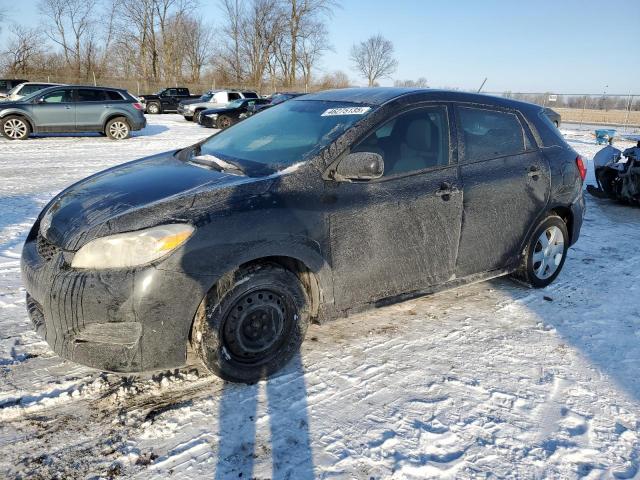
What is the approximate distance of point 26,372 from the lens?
2928 millimetres

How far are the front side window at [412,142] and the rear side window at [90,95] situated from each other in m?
14.2

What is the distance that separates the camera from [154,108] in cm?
2989

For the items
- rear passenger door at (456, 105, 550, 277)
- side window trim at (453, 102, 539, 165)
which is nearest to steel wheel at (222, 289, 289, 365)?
rear passenger door at (456, 105, 550, 277)

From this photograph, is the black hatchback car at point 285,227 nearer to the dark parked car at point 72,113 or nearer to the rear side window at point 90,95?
the dark parked car at point 72,113

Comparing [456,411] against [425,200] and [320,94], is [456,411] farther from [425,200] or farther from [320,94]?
[320,94]

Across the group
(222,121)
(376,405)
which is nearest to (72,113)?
(222,121)

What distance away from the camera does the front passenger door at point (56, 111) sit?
46.8 feet

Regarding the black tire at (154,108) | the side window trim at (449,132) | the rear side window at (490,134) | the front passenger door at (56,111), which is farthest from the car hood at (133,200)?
the black tire at (154,108)

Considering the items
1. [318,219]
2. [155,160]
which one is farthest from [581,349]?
[155,160]

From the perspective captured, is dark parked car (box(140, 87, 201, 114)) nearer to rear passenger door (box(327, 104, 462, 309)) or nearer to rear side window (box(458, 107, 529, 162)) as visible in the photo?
rear side window (box(458, 107, 529, 162))

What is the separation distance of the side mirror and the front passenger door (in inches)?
560

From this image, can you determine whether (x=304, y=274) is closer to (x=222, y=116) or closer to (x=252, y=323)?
(x=252, y=323)

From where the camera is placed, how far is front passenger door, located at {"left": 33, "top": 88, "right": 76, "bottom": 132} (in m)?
14.3

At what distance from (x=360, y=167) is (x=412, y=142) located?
68cm
